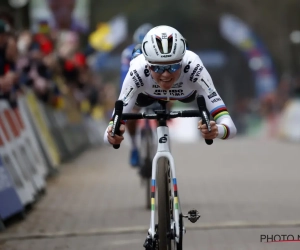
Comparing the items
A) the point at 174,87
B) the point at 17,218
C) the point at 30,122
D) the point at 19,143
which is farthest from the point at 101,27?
the point at 174,87

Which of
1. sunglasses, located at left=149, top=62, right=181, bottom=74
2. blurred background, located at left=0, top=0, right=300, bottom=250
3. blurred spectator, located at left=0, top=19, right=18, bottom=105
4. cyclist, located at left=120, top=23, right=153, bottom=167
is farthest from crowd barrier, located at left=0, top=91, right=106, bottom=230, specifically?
sunglasses, located at left=149, top=62, right=181, bottom=74

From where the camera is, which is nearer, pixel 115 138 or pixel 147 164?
pixel 115 138

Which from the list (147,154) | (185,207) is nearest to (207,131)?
(185,207)

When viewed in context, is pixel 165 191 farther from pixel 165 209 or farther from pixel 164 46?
pixel 164 46

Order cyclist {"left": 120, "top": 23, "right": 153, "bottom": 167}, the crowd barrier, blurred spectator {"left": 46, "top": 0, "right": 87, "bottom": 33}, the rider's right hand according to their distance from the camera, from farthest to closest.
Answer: blurred spectator {"left": 46, "top": 0, "right": 87, "bottom": 33}, cyclist {"left": 120, "top": 23, "right": 153, "bottom": 167}, the crowd barrier, the rider's right hand

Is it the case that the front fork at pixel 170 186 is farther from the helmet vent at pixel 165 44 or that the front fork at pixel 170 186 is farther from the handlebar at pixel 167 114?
the helmet vent at pixel 165 44

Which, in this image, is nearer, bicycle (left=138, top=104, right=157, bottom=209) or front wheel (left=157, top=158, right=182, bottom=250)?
front wheel (left=157, top=158, right=182, bottom=250)

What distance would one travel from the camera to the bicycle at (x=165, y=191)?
281 inches

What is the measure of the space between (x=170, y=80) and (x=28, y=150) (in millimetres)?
6077

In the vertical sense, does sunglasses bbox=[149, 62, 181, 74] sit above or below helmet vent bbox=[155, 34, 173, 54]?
below

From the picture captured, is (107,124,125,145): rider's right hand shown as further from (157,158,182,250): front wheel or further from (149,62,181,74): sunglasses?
(149,62,181,74): sunglasses

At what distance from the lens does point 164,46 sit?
7312mm

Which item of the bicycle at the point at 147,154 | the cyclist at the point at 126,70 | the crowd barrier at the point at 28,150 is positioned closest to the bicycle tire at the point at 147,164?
the bicycle at the point at 147,154

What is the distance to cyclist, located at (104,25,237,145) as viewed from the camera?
7.33 m
